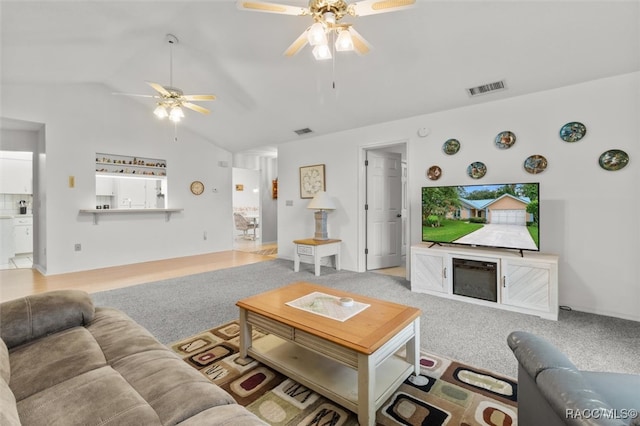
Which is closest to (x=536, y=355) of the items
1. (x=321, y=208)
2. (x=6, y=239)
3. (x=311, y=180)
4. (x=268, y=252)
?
(x=321, y=208)

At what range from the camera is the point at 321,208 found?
4750 mm

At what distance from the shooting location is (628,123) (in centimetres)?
280

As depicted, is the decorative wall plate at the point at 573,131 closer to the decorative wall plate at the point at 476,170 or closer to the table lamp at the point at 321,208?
the decorative wall plate at the point at 476,170

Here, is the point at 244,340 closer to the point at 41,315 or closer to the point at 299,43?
the point at 41,315

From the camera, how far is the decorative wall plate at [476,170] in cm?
360

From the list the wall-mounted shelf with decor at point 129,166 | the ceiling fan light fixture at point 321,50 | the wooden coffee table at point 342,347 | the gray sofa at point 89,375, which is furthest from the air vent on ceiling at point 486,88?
the wall-mounted shelf with decor at point 129,166

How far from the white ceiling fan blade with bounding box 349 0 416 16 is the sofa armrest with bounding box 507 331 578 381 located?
201 cm

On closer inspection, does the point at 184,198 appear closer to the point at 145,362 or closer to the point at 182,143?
the point at 182,143

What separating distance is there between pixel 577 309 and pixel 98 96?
7554 millimetres

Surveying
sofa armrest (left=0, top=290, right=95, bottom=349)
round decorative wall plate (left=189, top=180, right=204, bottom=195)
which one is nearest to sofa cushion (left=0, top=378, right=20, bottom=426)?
sofa armrest (left=0, top=290, right=95, bottom=349)

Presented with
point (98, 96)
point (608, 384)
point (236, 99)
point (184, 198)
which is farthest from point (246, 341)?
point (98, 96)

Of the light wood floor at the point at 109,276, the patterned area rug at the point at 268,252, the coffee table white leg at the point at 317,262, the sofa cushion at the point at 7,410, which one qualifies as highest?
the sofa cushion at the point at 7,410

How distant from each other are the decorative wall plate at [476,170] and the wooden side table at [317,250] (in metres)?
2.26

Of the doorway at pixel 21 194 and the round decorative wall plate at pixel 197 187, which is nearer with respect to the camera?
the doorway at pixel 21 194
